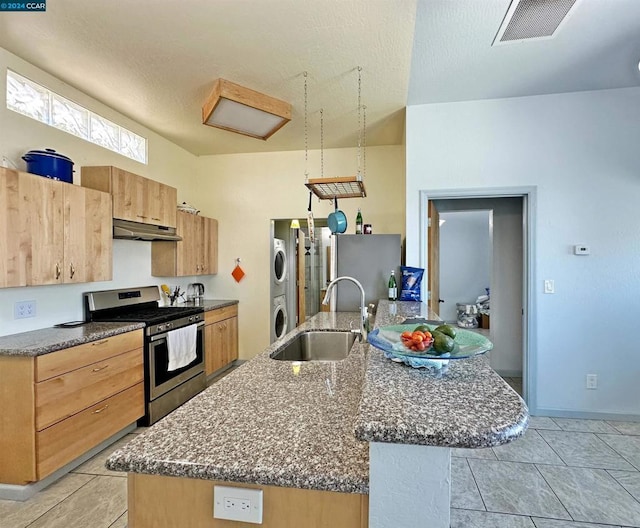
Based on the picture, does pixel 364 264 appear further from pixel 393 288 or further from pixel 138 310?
pixel 138 310

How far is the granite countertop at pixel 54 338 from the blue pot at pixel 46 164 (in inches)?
43.7

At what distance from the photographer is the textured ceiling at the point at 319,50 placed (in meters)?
2.06

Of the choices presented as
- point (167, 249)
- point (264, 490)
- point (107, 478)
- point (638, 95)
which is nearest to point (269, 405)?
point (264, 490)

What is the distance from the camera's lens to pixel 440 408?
771 millimetres

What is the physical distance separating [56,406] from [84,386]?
0.21 meters

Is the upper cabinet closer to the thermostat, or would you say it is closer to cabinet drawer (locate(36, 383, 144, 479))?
cabinet drawer (locate(36, 383, 144, 479))

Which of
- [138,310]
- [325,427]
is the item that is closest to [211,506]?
[325,427]

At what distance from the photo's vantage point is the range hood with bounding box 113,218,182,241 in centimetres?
302

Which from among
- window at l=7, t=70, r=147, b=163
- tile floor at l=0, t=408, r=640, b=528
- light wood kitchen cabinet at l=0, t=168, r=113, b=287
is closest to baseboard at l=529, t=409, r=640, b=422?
tile floor at l=0, t=408, r=640, b=528

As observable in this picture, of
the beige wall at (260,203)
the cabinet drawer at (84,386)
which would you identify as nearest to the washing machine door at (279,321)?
the beige wall at (260,203)

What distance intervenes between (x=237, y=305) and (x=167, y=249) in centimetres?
125

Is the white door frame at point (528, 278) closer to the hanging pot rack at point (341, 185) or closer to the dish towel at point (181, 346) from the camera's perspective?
the hanging pot rack at point (341, 185)

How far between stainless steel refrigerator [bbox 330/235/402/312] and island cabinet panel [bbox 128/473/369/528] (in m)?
2.76

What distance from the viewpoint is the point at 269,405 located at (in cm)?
114
